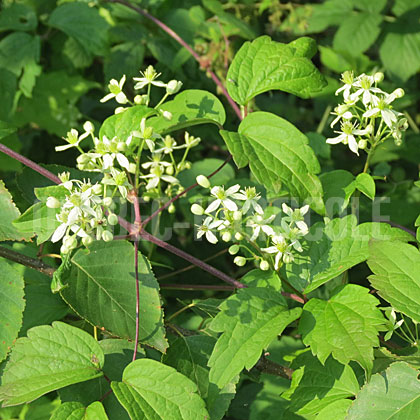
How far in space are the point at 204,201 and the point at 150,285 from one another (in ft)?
1.29

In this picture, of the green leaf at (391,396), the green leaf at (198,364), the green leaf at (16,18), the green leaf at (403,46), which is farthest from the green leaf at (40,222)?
the green leaf at (403,46)

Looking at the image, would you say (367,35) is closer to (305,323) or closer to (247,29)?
(247,29)

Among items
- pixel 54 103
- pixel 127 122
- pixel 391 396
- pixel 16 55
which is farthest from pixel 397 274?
pixel 54 103

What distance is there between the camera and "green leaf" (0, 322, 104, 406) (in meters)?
1.41

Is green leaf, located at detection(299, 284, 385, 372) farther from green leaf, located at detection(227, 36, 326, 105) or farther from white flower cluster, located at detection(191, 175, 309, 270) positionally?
green leaf, located at detection(227, 36, 326, 105)

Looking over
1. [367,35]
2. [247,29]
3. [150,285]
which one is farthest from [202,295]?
[367,35]

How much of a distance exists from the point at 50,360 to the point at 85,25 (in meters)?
1.76

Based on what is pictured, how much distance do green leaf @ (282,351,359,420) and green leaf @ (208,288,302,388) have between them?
0.68 feet

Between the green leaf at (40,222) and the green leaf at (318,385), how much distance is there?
79 cm

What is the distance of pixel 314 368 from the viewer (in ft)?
5.12

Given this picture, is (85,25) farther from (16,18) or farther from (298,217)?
(298,217)

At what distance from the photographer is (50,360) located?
1.48 meters

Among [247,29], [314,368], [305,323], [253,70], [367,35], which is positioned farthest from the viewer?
[367,35]

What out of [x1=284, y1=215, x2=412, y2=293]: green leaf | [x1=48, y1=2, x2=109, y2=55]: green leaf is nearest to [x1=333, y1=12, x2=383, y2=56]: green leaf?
[x1=48, y1=2, x2=109, y2=55]: green leaf
